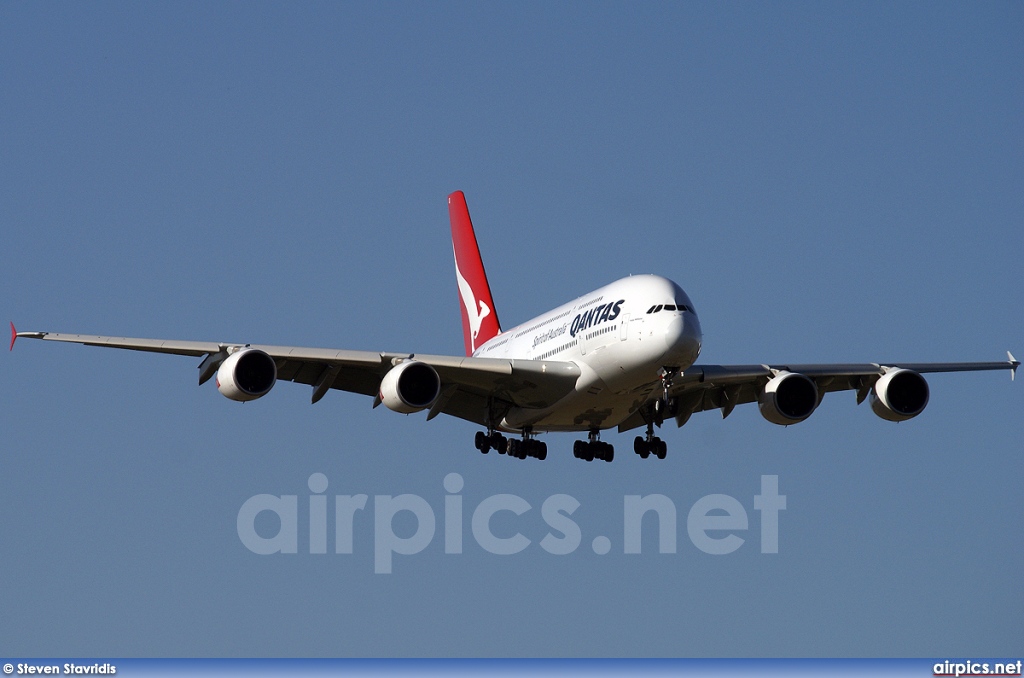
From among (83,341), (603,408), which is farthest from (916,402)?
(83,341)

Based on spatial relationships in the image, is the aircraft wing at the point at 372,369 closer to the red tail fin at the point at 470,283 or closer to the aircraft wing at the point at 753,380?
the aircraft wing at the point at 753,380

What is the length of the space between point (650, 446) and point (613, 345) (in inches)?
238

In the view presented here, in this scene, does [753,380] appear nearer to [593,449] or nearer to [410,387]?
[593,449]

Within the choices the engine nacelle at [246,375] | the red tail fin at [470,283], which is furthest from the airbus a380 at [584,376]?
the red tail fin at [470,283]

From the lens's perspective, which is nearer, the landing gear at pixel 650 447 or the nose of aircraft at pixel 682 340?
the nose of aircraft at pixel 682 340

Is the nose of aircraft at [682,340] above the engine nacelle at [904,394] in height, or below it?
below

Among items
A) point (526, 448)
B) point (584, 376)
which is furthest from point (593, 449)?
point (584, 376)

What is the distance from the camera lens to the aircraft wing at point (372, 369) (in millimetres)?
37750

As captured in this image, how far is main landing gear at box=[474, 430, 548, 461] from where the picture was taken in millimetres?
42562

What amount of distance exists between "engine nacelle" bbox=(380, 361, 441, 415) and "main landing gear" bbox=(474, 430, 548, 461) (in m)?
5.45

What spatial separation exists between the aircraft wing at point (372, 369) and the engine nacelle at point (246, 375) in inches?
21.3

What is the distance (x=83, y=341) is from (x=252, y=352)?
4972mm

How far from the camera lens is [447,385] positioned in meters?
40.1

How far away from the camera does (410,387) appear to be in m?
37.2
